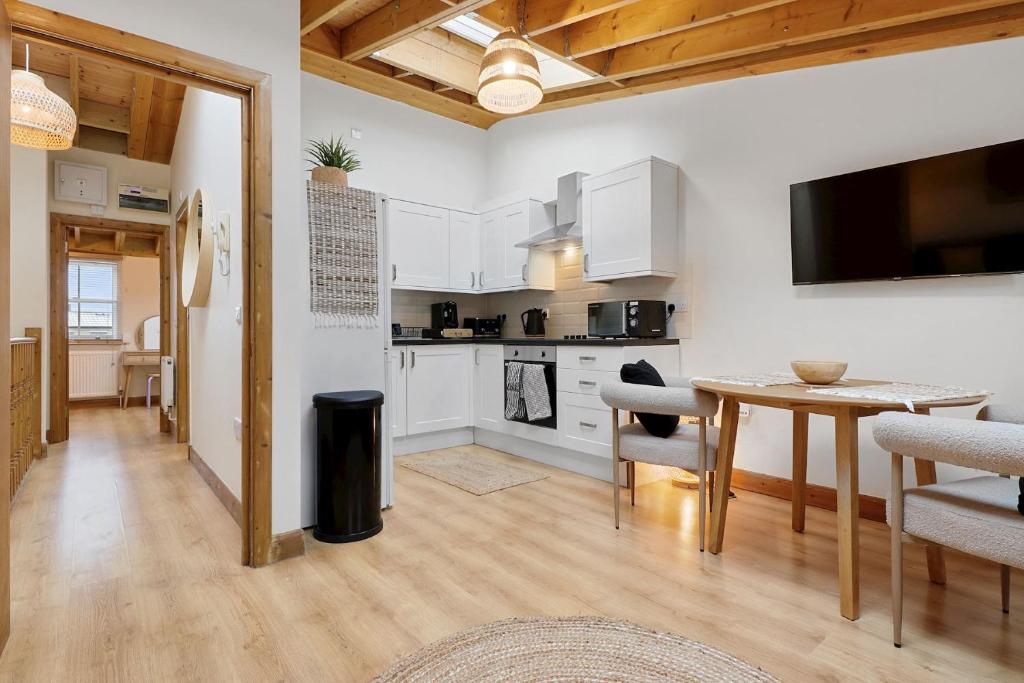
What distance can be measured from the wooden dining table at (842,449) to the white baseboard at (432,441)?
256 centimetres

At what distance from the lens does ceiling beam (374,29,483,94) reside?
408cm

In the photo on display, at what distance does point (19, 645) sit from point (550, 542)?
6.28 feet

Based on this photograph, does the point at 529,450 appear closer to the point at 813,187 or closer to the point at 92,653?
the point at 813,187

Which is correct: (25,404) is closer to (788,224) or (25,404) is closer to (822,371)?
(822,371)

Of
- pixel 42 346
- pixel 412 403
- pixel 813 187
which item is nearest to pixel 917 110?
pixel 813 187

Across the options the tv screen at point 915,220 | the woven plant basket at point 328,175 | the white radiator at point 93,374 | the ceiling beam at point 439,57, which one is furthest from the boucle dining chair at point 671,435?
the white radiator at point 93,374

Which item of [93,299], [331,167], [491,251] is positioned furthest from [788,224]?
[93,299]

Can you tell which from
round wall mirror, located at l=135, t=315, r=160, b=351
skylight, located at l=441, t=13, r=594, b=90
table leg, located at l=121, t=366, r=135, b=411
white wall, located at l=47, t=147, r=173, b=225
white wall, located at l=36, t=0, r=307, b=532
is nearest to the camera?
white wall, located at l=36, t=0, r=307, b=532

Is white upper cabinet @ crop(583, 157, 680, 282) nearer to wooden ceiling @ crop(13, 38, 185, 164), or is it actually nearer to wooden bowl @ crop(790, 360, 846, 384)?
wooden bowl @ crop(790, 360, 846, 384)

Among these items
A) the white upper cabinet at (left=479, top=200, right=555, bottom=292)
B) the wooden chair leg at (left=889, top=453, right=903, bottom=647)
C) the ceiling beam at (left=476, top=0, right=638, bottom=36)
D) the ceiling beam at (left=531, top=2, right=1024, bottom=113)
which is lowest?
the wooden chair leg at (left=889, top=453, right=903, bottom=647)

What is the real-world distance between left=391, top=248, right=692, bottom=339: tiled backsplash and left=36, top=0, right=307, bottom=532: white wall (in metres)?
2.50

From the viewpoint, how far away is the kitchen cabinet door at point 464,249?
489cm

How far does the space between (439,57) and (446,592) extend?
3960mm

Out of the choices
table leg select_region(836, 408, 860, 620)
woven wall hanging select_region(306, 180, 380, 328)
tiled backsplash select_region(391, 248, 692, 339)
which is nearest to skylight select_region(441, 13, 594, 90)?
tiled backsplash select_region(391, 248, 692, 339)
